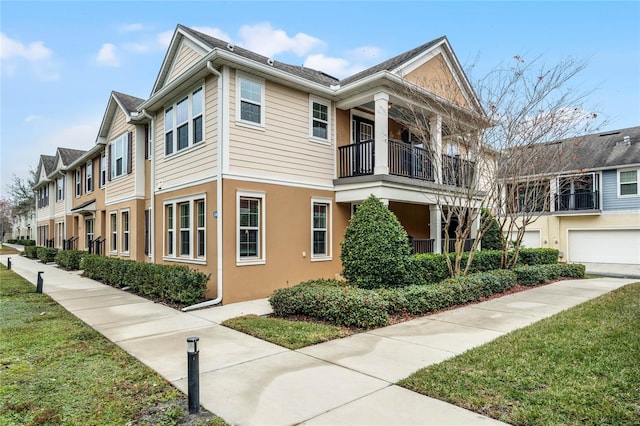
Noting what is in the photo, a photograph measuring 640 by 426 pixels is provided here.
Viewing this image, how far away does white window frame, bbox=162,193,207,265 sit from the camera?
10.9 m

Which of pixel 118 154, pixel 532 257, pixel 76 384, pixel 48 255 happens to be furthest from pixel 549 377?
pixel 48 255

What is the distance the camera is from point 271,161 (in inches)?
420

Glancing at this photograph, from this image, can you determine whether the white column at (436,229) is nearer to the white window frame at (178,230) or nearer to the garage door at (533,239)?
the white window frame at (178,230)

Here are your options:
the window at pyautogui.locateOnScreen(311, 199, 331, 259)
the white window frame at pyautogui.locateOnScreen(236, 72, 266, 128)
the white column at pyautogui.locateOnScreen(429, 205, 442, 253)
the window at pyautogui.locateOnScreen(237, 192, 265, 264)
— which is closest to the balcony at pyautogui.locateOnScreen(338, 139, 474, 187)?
the white column at pyautogui.locateOnScreen(429, 205, 442, 253)

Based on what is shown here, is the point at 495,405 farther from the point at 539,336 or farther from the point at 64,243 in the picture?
the point at 64,243

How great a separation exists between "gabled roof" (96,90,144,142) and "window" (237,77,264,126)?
714 centimetres

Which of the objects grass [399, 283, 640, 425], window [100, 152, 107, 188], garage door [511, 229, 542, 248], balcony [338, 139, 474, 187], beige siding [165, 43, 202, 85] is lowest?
grass [399, 283, 640, 425]

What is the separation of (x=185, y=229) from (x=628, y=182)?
932 inches

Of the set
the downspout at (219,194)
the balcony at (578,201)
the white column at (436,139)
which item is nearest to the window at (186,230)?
the downspout at (219,194)

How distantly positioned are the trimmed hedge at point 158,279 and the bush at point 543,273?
9487mm

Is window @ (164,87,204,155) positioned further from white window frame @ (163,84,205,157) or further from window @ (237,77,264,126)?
window @ (237,77,264,126)

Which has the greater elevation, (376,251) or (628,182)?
(628,182)

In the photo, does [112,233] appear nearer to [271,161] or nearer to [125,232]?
[125,232]

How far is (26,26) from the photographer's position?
8.63 metres
